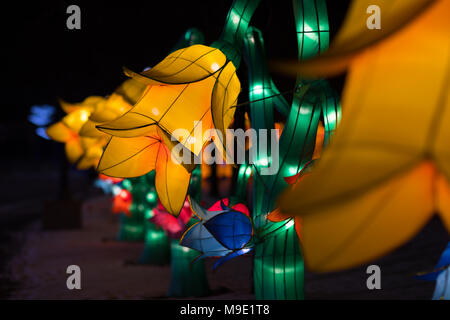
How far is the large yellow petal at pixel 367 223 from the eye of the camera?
1009mm

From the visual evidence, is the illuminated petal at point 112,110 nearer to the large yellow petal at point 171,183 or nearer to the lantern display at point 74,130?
the large yellow petal at point 171,183

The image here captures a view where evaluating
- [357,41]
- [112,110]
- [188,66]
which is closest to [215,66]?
[188,66]

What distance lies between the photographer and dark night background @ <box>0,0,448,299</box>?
19.3 feet

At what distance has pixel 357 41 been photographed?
108 centimetres

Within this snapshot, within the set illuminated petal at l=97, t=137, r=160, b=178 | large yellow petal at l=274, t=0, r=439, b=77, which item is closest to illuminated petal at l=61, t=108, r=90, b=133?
illuminated petal at l=97, t=137, r=160, b=178

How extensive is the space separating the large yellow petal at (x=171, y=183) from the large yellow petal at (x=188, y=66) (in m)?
0.33

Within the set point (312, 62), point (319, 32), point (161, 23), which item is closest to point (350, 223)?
point (312, 62)

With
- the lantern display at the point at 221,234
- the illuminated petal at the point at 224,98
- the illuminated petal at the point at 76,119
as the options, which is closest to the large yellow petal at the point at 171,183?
the illuminated petal at the point at 224,98

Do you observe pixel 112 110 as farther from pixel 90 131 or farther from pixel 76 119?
pixel 76 119

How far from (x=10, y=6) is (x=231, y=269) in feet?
21.8

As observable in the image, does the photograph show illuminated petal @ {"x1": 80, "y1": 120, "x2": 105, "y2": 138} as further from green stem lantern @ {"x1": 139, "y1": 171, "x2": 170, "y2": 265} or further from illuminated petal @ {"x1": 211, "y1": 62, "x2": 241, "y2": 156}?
green stem lantern @ {"x1": 139, "y1": 171, "x2": 170, "y2": 265}

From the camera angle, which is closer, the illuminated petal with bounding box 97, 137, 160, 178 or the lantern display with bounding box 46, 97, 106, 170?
the illuminated petal with bounding box 97, 137, 160, 178

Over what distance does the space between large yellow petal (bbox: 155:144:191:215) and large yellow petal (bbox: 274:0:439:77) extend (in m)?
0.99
